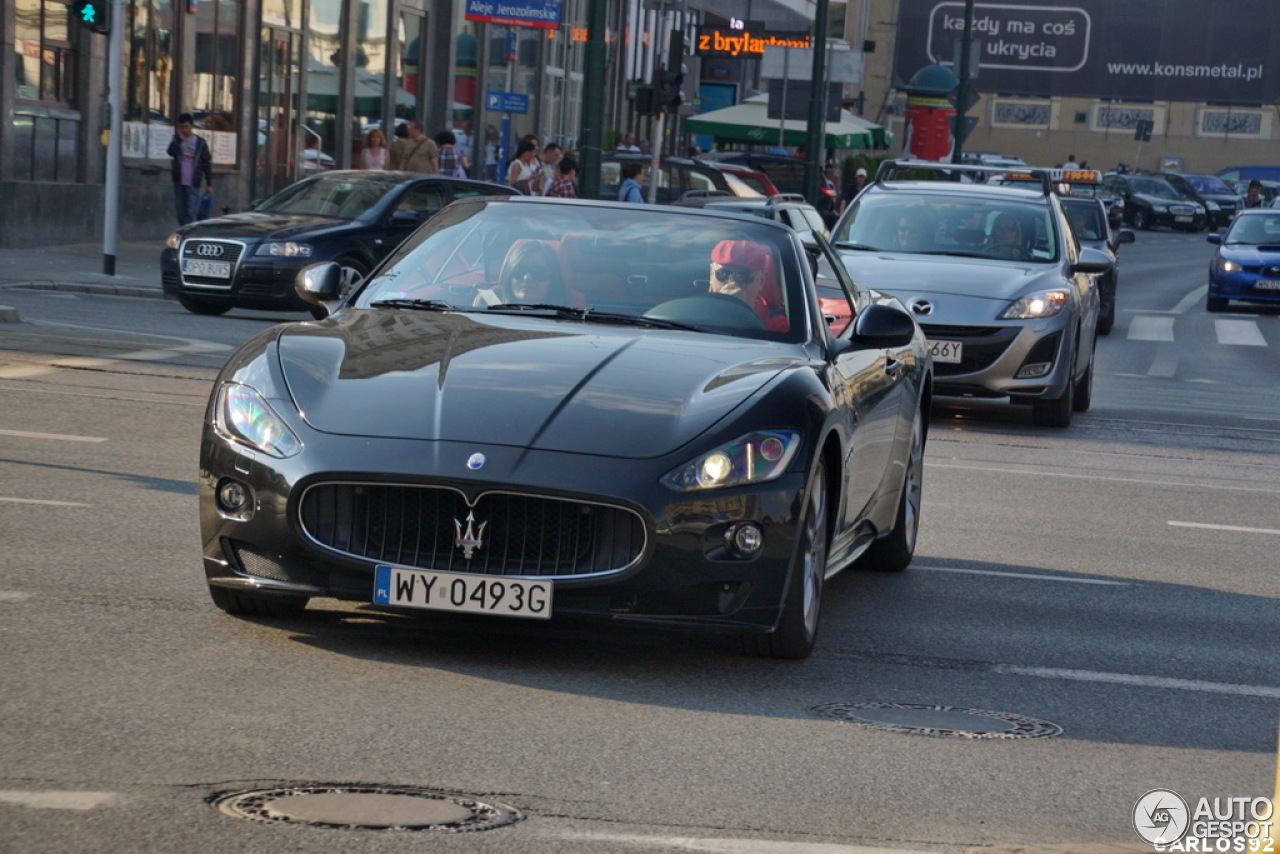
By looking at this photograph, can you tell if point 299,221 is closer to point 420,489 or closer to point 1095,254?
point 1095,254

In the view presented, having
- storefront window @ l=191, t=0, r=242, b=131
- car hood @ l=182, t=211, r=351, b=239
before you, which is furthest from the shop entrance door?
car hood @ l=182, t=211, r=351, b=239

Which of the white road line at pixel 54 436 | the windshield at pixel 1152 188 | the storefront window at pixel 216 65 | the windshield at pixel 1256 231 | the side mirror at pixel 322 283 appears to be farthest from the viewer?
the windshield at pixel 1152 188

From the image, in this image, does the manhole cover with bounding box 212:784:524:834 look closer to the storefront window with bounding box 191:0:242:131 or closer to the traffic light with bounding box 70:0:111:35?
the traffic light with bounding box 70:0:111:35

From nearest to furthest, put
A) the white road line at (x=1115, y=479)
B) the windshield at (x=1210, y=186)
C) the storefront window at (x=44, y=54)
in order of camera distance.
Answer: the white road line at (x=1115, y=479), the storefront window at (x=44, y=54), the windshield at (x=1210, y=186)

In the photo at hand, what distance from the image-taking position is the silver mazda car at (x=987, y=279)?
14750 millimetres

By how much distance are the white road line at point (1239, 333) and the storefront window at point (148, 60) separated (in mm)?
14584

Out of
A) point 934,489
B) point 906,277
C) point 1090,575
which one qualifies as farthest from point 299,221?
point 1090,575

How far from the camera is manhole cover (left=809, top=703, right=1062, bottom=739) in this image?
579 centimetres

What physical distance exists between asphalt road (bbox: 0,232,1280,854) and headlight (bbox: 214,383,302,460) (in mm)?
596

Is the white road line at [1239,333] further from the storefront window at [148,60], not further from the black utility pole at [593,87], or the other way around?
the storefront window at [148,60]

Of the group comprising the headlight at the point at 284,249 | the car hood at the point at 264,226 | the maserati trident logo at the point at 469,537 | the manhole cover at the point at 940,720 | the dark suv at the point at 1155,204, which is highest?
the maserati trident logo at the point at 469,537

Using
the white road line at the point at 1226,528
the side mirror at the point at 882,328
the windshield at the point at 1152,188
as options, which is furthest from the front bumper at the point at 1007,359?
the windshield at the point at 1152,188

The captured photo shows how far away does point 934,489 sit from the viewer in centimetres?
1144

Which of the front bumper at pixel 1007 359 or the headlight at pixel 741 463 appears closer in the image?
the headlight at pixel 741 463
